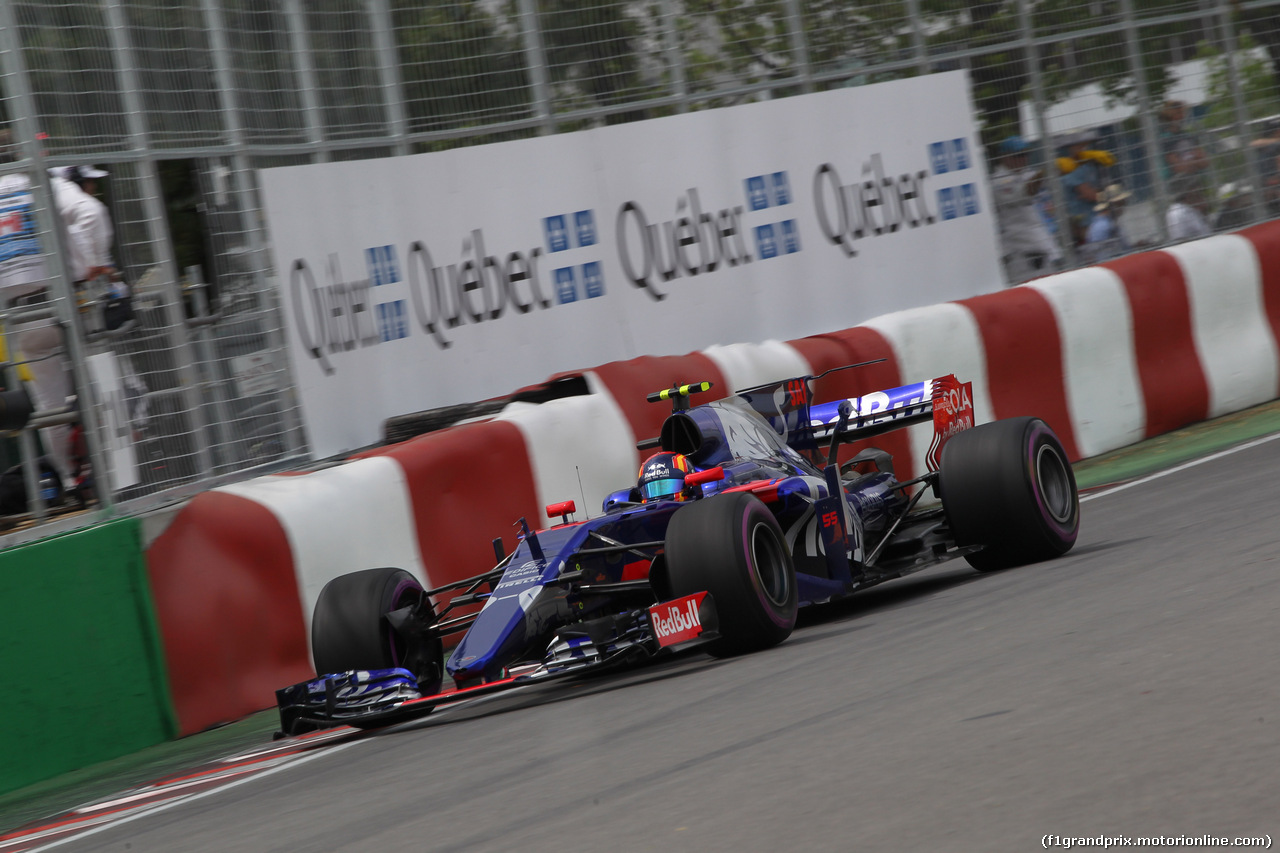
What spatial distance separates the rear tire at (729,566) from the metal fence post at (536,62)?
521cm

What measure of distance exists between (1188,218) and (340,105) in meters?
7.53

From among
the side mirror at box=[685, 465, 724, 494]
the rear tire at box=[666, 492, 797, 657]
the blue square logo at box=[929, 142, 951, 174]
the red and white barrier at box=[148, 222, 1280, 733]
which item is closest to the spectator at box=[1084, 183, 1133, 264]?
the red and white barrier at box=[148, 222, 1280, 733]

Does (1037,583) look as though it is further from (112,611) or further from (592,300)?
(592,300)

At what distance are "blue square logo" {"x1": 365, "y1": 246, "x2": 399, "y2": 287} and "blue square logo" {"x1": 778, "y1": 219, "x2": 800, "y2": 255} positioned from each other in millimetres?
3179

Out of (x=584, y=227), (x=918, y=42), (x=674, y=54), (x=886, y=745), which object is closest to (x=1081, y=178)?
Answer: (x=918, y=42)

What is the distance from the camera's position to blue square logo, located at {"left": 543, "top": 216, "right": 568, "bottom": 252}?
421 inches

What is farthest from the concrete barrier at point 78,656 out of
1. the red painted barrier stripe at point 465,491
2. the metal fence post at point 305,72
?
the metal fence post at point 305,72

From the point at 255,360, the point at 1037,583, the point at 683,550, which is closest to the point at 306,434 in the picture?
the point at 255,360

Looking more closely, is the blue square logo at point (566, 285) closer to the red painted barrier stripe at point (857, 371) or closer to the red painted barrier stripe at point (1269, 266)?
the red painted barrier stripe at point (857, 371)

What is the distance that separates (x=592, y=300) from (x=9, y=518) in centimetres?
454

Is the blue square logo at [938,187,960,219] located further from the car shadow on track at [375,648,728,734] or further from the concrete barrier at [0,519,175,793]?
the concrete barrier at [0,519,175,793]

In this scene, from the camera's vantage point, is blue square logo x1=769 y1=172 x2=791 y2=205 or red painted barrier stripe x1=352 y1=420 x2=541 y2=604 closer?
red painted barrier stripe x1=352 y1=420 x2=541 y2=604

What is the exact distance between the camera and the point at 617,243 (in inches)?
433

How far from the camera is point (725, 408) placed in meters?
7.44
